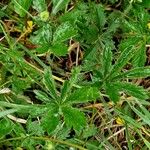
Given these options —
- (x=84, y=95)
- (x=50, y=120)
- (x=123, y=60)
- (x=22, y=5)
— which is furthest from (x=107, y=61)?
(x=22, y=5)

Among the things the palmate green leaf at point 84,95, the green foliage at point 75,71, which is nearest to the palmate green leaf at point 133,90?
the green foliage at point 75,71

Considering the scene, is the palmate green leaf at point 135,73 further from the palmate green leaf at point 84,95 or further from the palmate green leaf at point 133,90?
the palmate green leaf at point 84,95

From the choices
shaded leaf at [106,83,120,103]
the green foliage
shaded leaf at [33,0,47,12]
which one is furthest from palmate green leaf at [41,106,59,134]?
shaded leaf at [33,0,47,12]

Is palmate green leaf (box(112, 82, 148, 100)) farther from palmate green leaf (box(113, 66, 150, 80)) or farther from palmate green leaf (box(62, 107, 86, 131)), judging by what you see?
palmate green leaf (box(62, 107, 86, 131))

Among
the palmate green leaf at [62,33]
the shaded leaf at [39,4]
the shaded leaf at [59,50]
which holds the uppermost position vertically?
the shaded leaf at [39,4]

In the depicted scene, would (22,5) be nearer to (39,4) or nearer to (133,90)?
(39,4)

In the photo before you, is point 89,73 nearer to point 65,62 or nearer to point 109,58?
point 65,62

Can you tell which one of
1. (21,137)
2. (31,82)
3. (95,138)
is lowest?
(95,138)

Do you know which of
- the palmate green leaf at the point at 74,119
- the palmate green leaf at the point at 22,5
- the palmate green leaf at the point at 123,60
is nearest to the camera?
the palmate green leaf at the point at 74,119

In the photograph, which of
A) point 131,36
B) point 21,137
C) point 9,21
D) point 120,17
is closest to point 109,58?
point 131,36
